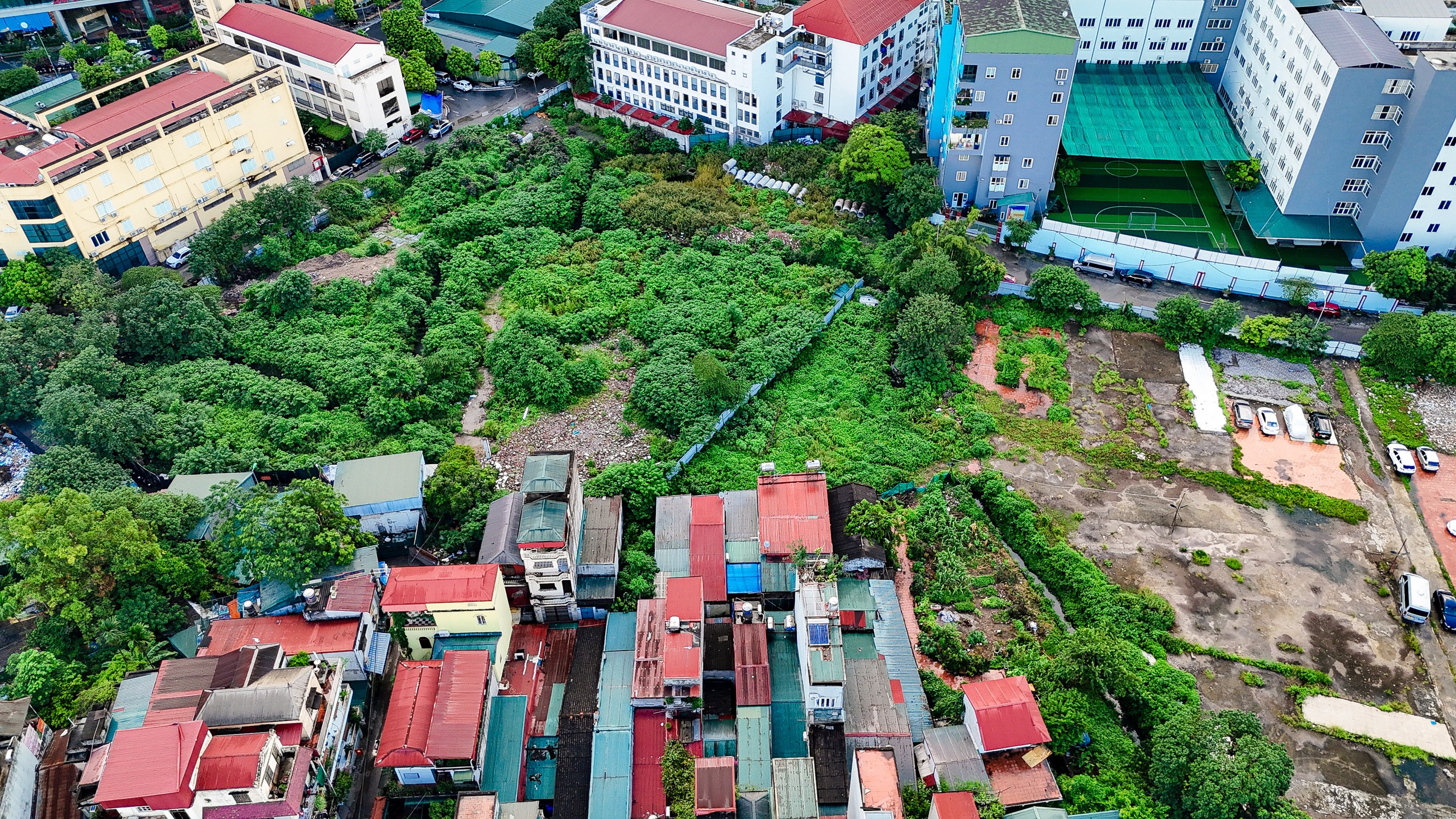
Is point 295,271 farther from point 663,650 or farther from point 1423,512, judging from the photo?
point 1423,512

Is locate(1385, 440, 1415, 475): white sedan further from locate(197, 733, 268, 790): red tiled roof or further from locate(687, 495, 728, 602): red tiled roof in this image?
locate(197, 733, 268, 790): red tiled roof

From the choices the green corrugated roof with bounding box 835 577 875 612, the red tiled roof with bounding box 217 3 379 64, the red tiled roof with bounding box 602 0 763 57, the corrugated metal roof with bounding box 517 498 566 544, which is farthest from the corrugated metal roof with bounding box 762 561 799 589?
the red tiled roof with bounding box 217 3 379 64

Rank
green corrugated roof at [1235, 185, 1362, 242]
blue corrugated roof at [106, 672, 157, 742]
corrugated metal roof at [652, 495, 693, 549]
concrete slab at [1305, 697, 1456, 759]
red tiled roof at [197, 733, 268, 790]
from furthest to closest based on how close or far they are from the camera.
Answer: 1. green corrugated roof at [1235, 185, 1362, 242]
2. corrugated metal roof at [652, 495, 693, 549]
3. concrete slab at [1305, 697, 1456, 759]
4. blue corrugated roof at [106, 672, 157, 742]
5. red tiled roof at [197, 733, 268, 790]

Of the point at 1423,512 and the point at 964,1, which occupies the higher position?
the point at 964,1

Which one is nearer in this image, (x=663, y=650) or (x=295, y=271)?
(x=663, y=650)

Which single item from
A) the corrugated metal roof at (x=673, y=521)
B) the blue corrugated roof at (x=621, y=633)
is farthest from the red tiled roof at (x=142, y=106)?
the blue corrugated roof at (x=621, y=633)

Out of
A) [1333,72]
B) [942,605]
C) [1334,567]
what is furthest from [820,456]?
[1333,72]
